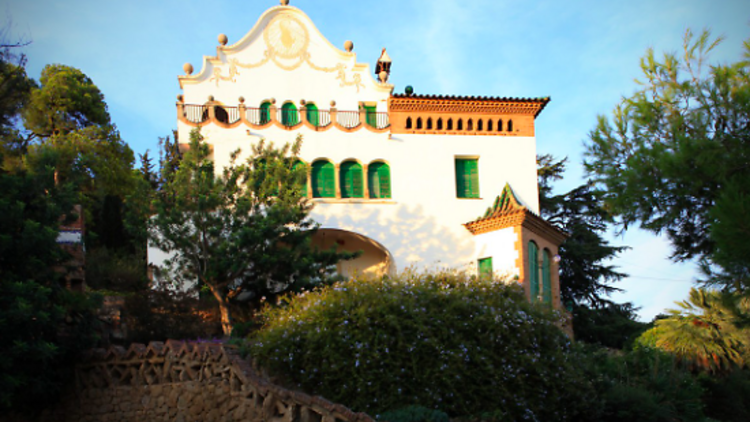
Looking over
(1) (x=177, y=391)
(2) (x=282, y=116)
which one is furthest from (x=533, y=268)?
(1) (x=177, y=391)

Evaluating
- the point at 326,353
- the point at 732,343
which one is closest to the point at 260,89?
the point at 326,353

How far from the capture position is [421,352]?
37.6 feet

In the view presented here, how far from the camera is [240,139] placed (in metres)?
20.9

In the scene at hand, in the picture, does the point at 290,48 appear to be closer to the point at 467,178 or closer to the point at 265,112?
the point at 265,112

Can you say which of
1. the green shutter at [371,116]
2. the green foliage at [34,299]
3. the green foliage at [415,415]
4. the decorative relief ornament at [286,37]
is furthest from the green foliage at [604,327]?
the green foliage at [34,299]

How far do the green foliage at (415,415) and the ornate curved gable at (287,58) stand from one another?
46.7 ft

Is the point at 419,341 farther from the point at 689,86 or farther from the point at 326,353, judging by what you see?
the point at 689,86

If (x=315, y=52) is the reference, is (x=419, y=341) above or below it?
below

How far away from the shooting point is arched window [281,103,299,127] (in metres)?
22.2

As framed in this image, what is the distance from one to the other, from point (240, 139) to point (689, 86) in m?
12.8

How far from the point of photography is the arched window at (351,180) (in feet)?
70.0

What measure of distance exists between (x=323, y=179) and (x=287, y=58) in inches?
171

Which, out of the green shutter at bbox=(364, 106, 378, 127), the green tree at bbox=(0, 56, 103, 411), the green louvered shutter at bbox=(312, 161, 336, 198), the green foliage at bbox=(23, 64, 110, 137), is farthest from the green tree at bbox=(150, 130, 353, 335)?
the green foliage at bbox=(23, 64, 110, 137)

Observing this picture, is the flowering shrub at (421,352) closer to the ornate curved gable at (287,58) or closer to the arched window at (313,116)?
the arched window at (313,116)
